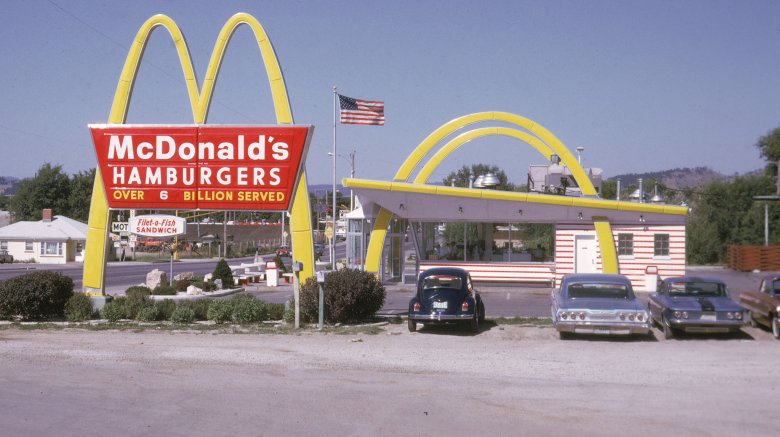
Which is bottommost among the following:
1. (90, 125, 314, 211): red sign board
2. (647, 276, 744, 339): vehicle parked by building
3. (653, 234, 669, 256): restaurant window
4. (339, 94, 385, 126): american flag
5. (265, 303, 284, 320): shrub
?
(265, 303, 284, 320): shrub

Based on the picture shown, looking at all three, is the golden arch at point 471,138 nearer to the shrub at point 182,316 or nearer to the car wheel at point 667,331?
the shrub at point 182,316

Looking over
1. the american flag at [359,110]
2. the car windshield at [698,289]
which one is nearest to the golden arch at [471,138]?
the american flag at [359,110]

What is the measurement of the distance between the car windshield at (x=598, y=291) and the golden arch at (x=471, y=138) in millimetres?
12879

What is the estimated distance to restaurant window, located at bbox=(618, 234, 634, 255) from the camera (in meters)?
30.7

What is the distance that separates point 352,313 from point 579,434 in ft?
37.1

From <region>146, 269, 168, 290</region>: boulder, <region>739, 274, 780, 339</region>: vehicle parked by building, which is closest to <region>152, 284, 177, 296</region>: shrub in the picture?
<region>146, 269, 168, 290</region>: boulder

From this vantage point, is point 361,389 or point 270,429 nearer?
point 270,429

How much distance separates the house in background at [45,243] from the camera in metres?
63.3

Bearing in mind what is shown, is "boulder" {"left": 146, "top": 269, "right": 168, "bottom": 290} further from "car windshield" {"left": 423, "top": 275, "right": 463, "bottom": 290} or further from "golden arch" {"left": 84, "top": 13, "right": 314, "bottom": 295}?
"car windshield" {"left": 423, "top": 275, "right": 463, "bottom": 290}

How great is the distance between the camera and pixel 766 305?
55.4ft

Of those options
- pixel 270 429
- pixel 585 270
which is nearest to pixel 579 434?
pixel 270 429

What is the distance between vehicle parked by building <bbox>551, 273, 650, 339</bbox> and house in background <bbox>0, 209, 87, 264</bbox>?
55.6 metres

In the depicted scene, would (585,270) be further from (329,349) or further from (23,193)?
(23,193)

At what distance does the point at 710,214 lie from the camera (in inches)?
2469
